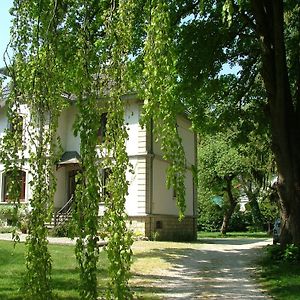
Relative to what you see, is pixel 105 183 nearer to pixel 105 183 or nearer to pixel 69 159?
pixel 105 183

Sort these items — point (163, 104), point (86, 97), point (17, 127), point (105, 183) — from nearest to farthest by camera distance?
point (163, 104) → point (105, 183) → point (86, 97) → point (17, 127)

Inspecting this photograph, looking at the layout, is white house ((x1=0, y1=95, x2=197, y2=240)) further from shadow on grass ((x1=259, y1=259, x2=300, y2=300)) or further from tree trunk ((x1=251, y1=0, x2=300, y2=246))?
shadow on grass ((x1=259, y1=259, x2=300, y2=300))

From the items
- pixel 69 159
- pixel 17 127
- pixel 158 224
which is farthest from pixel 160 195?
pixel 17 127

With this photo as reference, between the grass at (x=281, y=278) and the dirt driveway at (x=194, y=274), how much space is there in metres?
0.28

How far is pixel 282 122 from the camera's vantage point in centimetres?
1323

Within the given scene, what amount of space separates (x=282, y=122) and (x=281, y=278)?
4516mm

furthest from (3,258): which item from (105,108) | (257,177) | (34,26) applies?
(257,177)

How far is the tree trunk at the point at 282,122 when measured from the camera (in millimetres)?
13078

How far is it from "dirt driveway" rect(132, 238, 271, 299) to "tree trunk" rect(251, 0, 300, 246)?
1.91m

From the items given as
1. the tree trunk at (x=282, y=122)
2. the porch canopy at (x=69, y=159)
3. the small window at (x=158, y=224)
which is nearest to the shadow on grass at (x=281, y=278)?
the tree trunk at (x=282, y=122)

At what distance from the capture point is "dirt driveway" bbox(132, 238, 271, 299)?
364 inches

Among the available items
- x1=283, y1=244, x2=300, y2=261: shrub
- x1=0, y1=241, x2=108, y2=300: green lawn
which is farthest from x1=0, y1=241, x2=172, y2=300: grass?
x1=283, y1=244, x2=300, y2=261: shrub

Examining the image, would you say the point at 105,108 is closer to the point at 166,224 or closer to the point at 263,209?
the point at 166,224

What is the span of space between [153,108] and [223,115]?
12.9m
